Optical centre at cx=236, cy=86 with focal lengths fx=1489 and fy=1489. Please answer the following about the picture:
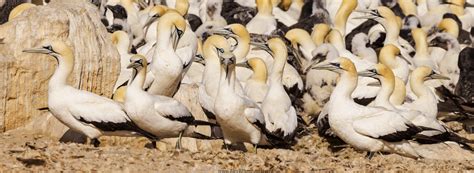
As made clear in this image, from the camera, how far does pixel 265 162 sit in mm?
14945

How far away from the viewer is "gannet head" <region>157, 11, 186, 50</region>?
1969 cm

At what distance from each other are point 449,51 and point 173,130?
9.14m

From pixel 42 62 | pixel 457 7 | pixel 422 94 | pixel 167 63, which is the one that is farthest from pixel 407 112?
pixel 457 7

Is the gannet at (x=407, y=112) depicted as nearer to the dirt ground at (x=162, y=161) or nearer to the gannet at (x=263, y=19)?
the dirt ground at (x=162, y=161)

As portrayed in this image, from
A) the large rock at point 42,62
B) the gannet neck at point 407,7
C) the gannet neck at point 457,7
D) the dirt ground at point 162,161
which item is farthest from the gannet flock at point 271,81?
the gannet neck at point 457,7

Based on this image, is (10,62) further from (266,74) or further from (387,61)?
(387,61)

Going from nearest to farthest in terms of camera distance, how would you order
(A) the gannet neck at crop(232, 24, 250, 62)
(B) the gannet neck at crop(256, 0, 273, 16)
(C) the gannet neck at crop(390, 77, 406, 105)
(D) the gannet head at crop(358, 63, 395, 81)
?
(D) the gannet head at crop(358, 63, 395, 81) < (C) the gannet neck at crop(390, 77, 406, 105) < (A) the gannet neck at crop(232, 24, 250, 62) < (B) the gannet neck at crop(256, 0, 273, 16)

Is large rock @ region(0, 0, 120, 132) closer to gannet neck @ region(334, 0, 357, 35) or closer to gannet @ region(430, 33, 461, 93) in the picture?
gannet @ region(430, 33, 461, 93)

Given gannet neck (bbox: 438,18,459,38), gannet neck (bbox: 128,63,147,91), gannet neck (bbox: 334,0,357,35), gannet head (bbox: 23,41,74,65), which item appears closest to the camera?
gannet neck (bbox: 128,63,147,91)

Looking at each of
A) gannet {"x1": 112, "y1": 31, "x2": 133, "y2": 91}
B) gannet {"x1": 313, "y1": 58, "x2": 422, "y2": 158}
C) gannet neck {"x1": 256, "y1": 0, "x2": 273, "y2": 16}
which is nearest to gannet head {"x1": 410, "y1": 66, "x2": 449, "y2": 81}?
gannet {"x1": 313, "y1": 58, "x2": 422, "y2": 158}

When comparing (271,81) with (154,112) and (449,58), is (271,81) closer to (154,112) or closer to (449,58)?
(154,112)

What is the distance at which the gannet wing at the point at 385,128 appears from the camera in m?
17.6

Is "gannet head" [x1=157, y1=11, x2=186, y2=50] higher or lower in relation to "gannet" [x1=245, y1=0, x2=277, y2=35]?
higher

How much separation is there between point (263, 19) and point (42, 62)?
8975 millimetres
